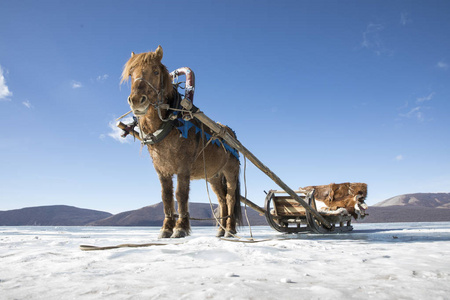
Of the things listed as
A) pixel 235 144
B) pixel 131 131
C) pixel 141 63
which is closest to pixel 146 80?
pixel 141 63

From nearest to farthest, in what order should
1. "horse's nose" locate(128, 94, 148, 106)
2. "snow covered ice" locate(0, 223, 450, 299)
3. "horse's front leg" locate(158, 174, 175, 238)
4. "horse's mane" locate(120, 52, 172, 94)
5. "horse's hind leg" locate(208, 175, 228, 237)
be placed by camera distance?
"snow covered ice" locate(0, 223, 450, 299) → "horse's nose" locate(128, 94, 148, 106) → "horse's mane" locate(120, 52, 172, 94) → "horse's front leg" locate(158, 174, 175, 238) → "horse's hind leg" locate(208, 175, 228, 237)

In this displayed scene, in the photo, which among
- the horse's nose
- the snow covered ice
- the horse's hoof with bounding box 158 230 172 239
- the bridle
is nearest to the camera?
the snow covered ice

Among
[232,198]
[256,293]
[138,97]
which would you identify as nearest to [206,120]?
[138,97]

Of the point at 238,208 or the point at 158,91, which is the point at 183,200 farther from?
the point at 238,208

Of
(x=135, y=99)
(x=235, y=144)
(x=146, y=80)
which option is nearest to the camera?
(x=135, y=99)

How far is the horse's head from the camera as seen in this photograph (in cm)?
418

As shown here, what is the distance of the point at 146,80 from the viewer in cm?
436

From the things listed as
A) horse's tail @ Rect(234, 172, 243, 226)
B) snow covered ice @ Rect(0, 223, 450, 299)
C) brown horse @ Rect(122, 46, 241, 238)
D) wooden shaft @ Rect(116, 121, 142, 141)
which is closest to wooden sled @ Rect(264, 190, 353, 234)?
horse's tail @ Rect(234, 172, 243, 226)

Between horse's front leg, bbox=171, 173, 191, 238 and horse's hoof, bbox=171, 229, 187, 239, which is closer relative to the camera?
horse's hoof, bbox=171, 229, 187, 239

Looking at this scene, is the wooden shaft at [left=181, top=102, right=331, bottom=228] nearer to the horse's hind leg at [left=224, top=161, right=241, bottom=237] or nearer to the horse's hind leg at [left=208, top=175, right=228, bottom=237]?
the horse's hind leg at [left=224, top=161, right=241, bottom=237]

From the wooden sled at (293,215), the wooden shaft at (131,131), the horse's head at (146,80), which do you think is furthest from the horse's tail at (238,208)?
the horse's head at (146,80)

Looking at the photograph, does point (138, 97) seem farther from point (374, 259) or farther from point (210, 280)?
point (374, 259)

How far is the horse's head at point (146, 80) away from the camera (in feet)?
13.7

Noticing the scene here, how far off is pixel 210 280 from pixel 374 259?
1806mm
